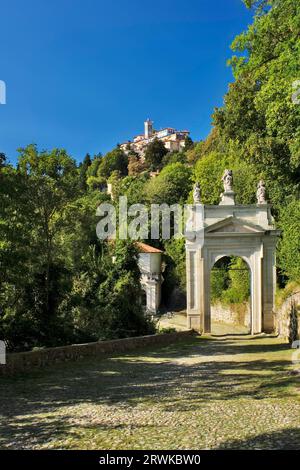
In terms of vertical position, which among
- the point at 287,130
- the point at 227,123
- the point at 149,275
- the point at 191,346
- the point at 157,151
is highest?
the point at 157,151

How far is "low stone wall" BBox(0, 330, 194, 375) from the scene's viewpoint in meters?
15.1

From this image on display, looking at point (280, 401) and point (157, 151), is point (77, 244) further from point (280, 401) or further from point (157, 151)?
point (157, 151)

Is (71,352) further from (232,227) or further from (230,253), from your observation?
(232,227)

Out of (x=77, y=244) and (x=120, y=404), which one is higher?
(x=77, y=244)

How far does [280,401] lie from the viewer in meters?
9.83

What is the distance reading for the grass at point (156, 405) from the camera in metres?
7.52

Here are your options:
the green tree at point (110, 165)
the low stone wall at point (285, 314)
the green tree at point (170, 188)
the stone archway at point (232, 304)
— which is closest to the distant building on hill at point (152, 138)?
the green tree at point (110, 165)

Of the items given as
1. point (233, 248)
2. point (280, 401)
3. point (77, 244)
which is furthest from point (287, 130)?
point (77, 244)

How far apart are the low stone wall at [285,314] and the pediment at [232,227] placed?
14.8 ft

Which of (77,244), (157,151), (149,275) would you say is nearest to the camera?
(77,244)

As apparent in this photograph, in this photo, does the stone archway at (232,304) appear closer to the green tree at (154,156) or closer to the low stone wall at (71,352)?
the low stone wall at (71,352)

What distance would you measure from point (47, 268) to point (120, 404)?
10716mm

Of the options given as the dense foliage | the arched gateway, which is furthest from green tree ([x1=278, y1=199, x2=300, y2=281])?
the arched gateway

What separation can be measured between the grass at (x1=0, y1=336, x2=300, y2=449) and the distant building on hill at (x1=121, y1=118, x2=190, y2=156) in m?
140
